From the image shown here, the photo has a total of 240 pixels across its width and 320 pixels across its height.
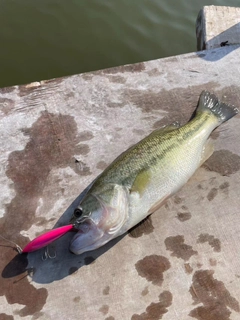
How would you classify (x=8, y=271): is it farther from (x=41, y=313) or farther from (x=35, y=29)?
(x=35, y=29)

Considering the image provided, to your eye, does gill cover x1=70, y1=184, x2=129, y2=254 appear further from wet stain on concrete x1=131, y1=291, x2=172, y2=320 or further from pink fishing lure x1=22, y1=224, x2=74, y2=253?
wet stain on concrete x1=131, y1=291, x2=172, y2=320

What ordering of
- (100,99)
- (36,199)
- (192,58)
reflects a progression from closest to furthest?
(36,199)
(100,99)
(192,58)

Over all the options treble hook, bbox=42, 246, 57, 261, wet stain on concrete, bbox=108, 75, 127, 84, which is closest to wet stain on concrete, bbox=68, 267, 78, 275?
treble hook, bbox=42, 246, 57, 261

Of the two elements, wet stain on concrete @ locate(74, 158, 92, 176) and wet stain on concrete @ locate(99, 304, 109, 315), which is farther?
wet stain on concrete @ locate(74, 158, 92, 176)

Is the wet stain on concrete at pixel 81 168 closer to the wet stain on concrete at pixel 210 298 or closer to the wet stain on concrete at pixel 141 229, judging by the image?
the wet stain on concrete at pixel 141 229

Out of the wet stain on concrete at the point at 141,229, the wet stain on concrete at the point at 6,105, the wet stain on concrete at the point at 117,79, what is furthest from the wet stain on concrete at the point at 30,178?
the wet stain on concrete at the point at 141,229

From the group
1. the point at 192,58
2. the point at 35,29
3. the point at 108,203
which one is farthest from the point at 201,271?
the point at 35,29
